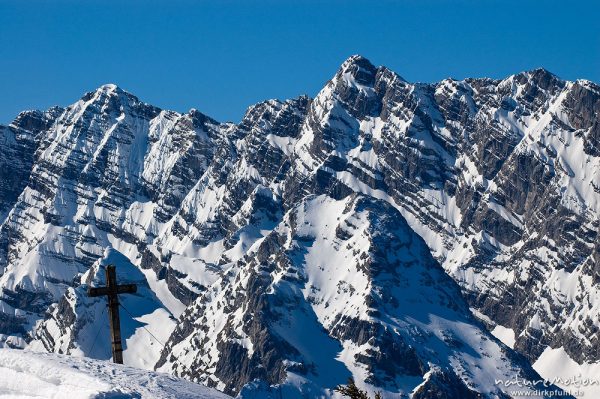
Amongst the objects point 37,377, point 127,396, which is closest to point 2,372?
point 37,377

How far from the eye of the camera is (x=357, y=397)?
3525 cm

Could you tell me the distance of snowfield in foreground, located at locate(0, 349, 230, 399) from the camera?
126 feet

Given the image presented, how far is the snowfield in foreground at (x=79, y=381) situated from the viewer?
1511 inches

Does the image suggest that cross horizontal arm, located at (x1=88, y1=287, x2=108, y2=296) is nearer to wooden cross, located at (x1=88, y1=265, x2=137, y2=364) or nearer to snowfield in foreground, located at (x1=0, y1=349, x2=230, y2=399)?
wooden cross, located at (x1=88, y1=265, x2=137, y2=364)

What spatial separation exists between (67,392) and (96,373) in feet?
6.50

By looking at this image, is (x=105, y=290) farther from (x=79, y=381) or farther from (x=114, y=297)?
(x=79, y=381)

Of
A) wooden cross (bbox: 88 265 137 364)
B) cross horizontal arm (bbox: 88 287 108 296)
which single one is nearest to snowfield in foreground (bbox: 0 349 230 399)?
cross horizontal arm (bbox: 88 287 108 296)

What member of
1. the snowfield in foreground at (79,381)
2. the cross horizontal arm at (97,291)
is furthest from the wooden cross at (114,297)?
the snowfield in foreground at (79,381)

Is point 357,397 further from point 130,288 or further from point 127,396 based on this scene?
point 130,288

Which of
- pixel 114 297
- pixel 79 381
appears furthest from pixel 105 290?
pixel 79 381

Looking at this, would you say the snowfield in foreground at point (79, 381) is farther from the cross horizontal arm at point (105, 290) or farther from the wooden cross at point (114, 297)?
the wooden cross at point (114, 297)

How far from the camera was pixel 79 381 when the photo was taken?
38906 millimetres

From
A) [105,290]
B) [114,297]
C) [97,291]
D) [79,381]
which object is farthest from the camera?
[114,297]

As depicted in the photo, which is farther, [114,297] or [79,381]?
[114,297]
